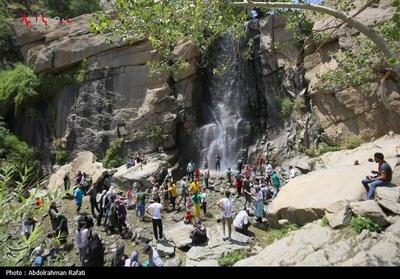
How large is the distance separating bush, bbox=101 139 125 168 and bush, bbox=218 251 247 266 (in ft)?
55.3

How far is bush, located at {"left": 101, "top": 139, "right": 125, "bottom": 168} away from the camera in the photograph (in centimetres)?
2634

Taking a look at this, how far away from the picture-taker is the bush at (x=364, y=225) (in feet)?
30.6

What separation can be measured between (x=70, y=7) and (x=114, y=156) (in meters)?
16.3

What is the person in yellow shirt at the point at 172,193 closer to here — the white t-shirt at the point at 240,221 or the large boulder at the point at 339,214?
the white t-shirt at the point at 240,221

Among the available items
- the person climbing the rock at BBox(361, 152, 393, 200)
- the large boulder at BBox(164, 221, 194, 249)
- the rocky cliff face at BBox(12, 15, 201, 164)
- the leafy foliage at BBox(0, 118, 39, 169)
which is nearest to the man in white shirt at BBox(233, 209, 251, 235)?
the large boulder at BBox(164, 221, 194, 249)

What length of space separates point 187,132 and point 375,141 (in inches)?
491

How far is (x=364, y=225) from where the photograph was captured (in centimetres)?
942

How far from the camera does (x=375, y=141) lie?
1972 centimetres

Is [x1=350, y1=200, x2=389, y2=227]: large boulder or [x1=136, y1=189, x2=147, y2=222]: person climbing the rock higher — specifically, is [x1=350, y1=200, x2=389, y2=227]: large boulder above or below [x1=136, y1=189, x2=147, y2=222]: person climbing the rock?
below

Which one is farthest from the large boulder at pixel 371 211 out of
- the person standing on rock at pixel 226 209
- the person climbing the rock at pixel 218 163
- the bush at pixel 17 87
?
the bush at pixel 17 87

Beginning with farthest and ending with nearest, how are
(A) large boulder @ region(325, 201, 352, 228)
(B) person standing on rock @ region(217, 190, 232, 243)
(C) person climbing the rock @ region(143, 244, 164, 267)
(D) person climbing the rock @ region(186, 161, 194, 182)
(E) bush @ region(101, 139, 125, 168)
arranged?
(E) bush @ region(101, 139, 125, 168) < (D) person climbing the rock @ region(186, 161, 194, 182) < (B) person standing on rock @ region(217, 190, 232, 243) < (A) large boulder @ region(325, 201, 352, 228) < (C) person climbing the rock @ region(143, 244, 164, 267)

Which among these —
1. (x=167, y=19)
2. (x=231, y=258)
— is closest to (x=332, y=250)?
(x=231, y=258)

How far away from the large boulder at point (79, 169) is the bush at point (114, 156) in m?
1.16

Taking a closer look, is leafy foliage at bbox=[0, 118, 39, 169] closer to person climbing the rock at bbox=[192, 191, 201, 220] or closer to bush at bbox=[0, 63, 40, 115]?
bush at bbox=[0, 63, 40, 115]
